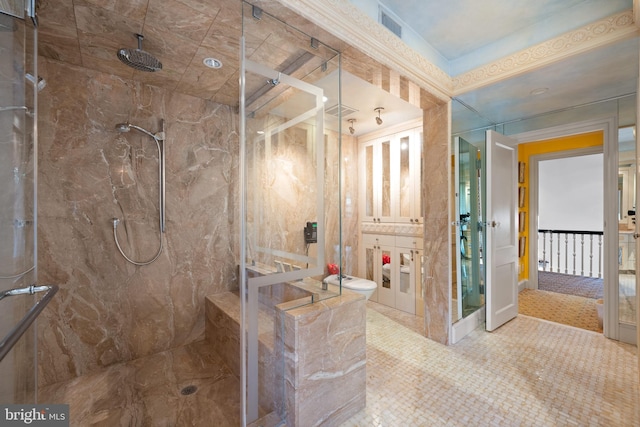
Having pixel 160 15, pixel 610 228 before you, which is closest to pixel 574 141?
pixel 610 228

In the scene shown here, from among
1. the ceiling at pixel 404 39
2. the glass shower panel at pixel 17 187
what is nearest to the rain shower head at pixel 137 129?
the ceiling at pixel 404 39

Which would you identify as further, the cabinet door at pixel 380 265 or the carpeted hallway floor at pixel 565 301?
the cabinet door at pixel 380 265

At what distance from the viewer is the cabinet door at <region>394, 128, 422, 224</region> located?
3.18m

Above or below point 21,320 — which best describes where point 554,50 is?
above

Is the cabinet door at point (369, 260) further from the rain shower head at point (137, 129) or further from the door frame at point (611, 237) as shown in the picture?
the rain shower head at point (137, 129)

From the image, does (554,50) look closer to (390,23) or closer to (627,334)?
(390,23)

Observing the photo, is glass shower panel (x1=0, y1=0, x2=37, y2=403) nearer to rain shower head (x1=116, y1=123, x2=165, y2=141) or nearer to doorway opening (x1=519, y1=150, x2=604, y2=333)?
rain shower head (x1=116, y1=123, x2=165, y2=141)

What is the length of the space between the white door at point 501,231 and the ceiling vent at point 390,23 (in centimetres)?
142

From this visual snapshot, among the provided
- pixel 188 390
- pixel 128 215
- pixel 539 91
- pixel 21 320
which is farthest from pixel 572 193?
pixel 21 320

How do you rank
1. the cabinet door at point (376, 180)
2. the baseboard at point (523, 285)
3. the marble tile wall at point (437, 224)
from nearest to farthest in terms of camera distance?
1. the marble tile wall at point (437, 224)
2. the cabinet door at point (376, 180)
3. the baseboard at point (523, 285)

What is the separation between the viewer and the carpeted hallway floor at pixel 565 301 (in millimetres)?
2939

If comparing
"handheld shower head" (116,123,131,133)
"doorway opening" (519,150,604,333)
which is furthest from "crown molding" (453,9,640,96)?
"handheld shower head" (116,123,131,133)

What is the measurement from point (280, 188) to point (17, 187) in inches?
46.5

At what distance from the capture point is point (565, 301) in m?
3.52
